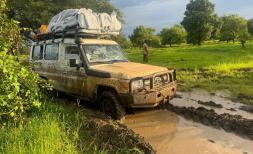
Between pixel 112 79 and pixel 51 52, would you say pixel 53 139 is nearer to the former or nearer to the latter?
pixel 112 79

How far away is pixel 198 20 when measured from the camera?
61438 millimetres

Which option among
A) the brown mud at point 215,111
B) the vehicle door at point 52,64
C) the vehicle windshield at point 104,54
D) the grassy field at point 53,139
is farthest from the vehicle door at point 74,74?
the brown mud at point 215,111

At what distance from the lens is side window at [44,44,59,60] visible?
10637mm

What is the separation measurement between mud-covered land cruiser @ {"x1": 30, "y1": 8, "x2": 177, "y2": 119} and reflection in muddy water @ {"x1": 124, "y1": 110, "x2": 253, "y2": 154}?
1.92 feet

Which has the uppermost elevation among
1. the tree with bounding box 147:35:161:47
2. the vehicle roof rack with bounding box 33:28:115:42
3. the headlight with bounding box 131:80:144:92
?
the tree with bounding box 147:35:161:47

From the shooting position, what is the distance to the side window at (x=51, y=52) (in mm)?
10637

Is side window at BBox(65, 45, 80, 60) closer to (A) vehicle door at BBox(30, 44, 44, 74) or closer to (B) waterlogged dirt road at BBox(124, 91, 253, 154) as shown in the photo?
(A) vehicle door at BBox(30, 44, 44, 74)

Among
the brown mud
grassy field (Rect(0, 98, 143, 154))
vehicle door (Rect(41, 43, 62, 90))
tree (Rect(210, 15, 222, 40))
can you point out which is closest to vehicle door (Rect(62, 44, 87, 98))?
vehicle door (Rect(41, 43, 62, 90))

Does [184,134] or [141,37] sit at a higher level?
[141,37]

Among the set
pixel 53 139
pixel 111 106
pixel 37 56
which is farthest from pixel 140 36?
pixel 53 139

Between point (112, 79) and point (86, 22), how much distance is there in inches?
85.2

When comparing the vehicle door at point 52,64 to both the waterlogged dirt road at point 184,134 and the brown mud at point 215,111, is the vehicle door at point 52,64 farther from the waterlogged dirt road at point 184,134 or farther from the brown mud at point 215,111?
the brown mud at point 215,111

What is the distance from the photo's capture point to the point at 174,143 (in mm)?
7578

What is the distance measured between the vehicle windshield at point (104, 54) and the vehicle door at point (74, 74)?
288 millimetres
